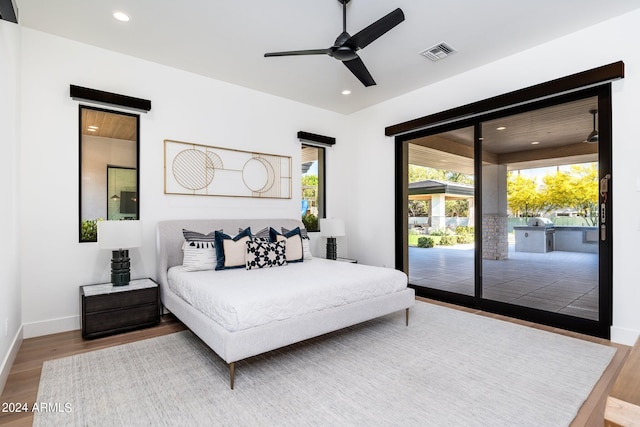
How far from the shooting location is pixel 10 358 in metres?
2.51

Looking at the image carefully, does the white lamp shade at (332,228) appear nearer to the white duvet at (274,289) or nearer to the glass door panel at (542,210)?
the white duvet at (274,289)

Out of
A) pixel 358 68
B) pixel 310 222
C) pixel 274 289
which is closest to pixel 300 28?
pixel 358 68

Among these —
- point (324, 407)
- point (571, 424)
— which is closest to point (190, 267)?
point (324, 407)

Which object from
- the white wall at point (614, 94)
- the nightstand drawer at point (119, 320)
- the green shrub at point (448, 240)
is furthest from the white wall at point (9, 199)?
the green shrub at point (448, 240)

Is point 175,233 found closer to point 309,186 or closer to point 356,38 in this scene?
point 309,186

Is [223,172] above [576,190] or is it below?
above

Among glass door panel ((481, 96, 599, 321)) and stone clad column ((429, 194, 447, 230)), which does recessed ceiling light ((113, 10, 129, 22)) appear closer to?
glass door panel ((481, 96, 599, 321))

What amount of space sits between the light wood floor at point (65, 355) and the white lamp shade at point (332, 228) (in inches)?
89.8

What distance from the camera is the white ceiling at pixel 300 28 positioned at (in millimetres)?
2863

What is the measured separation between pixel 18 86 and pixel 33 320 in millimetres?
2211

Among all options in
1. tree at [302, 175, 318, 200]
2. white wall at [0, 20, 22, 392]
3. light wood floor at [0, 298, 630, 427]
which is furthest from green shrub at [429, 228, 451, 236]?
white wall at [0, 20, 22, 392]

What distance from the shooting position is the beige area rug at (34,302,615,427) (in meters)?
1.93

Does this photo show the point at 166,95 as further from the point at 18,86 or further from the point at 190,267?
the point at 190,267

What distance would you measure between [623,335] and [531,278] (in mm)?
1131
